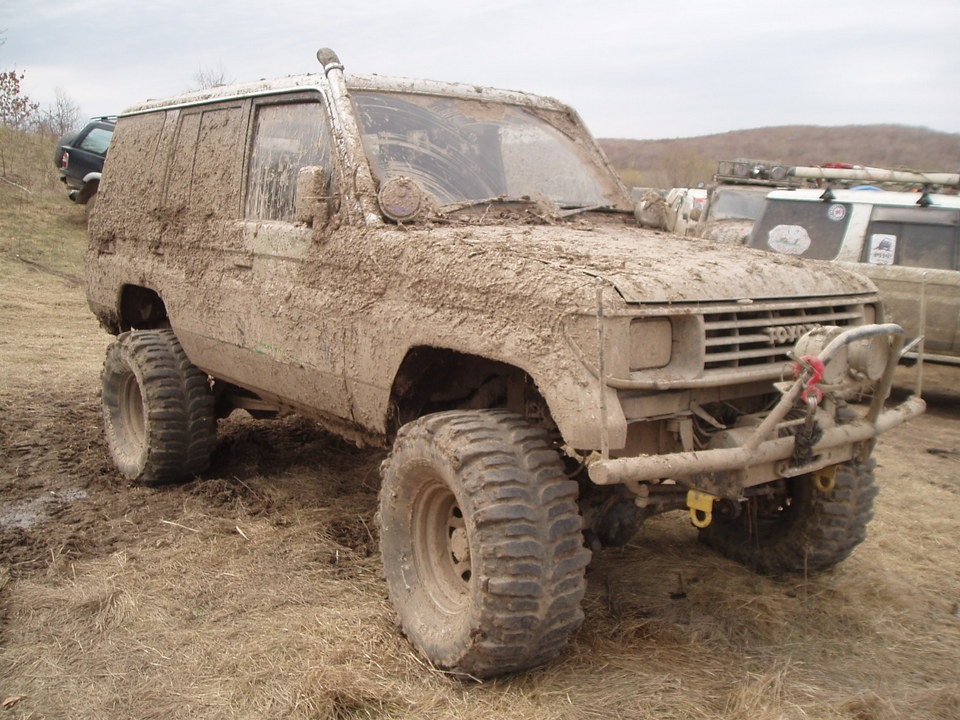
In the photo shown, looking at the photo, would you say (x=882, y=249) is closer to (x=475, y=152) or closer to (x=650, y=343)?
(x=475, y=152)

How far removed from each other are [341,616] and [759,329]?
200 centimetres

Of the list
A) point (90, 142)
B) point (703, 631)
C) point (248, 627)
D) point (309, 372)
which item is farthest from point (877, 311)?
point (90, 142)

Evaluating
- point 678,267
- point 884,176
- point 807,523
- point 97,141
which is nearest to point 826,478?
point 807,523

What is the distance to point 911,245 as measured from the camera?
796cm

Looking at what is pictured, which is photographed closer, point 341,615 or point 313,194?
point 341,615

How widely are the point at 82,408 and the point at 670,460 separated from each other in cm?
561

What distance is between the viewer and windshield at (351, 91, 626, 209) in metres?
4.16

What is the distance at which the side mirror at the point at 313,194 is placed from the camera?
13.1 ft

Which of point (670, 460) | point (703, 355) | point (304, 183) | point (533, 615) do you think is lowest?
point (533, 615)

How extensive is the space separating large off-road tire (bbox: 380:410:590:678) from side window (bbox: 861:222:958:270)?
19.5 ft

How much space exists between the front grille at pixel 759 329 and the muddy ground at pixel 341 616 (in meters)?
1.16

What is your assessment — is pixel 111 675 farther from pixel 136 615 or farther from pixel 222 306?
pixel 222 306

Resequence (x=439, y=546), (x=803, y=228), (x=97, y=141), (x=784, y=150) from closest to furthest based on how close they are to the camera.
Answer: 1. (x=439, y=546)
2. (x=803, y=228)
3. (x=97, y=141)
4. (x=784, y=150)

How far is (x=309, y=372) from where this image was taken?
4.22 metres
